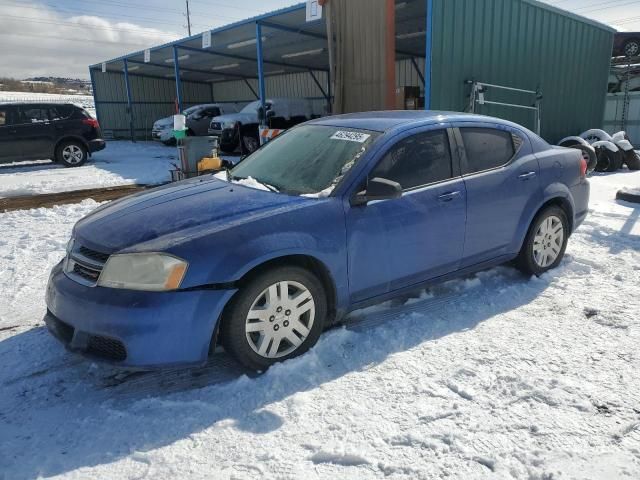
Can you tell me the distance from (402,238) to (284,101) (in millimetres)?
14628

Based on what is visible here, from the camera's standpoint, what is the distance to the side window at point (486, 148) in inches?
148

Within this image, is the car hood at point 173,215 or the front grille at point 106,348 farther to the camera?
the car hood at point 173,215

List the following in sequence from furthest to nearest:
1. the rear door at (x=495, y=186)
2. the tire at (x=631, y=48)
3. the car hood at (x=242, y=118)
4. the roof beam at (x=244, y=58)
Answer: the roof beam at (x=244, y=58) → the tire at (x=631, y=48) → the car hood at (x=242, y=118) → the rear door at (x=495, y=186)

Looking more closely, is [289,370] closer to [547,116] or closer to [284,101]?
[547,116]

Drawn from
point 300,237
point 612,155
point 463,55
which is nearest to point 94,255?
point 300,237

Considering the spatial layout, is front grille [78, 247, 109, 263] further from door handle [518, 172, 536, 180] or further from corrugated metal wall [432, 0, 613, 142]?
corrugated metal wall [432, 0, 613, 142]

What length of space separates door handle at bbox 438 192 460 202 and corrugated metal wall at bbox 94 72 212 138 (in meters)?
24.7

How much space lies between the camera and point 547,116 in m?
12.4

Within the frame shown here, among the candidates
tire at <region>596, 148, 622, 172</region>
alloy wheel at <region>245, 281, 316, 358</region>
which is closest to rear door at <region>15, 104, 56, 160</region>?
alloy wheel at <region>245, 281, 316, 358</region>

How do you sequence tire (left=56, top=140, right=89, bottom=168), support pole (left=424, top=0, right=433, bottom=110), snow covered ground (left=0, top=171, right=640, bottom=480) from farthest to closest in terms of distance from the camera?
1. tire (left=56, top=140, right=89, bottom=168)
2. support pole (left=424, top=0, right=433, bottom=110)
3. snow covered ground (left=0, top=171, right=640, bottom=480)

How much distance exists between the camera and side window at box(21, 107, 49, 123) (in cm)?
1218

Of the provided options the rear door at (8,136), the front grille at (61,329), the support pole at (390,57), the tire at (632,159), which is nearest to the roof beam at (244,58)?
the rear door at (8,136)

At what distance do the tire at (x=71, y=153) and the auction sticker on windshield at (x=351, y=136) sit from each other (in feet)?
38.3

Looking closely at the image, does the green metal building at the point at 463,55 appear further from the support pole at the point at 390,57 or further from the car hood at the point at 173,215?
the car hood at the point at 173,215
